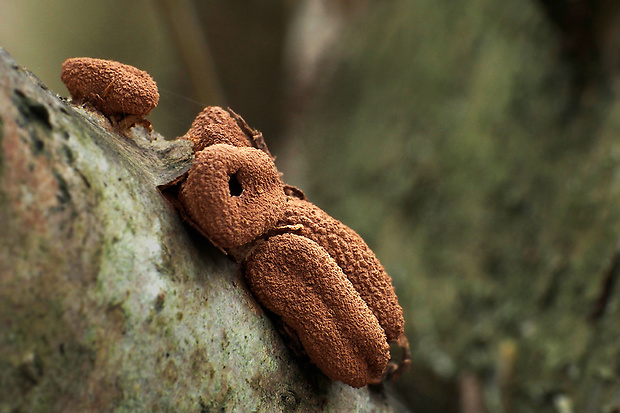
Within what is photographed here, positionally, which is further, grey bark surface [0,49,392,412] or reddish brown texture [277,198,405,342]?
reddish brown texture [277,198,405,342]

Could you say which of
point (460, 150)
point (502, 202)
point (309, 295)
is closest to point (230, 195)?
point (309, 295)

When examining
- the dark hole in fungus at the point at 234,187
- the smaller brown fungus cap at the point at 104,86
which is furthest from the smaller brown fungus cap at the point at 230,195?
the smaller brown fungus cap at the point at 104,86

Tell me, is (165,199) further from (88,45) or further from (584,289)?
(584,289)

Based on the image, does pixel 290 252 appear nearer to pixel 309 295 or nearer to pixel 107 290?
pixel 309 295

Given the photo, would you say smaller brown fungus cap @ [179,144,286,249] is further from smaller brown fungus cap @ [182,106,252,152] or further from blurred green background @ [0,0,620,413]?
blurred green background @ [0,0,620,413]

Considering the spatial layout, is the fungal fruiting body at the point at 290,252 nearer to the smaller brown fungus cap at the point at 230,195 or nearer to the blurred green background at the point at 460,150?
the smaller brown fungus cap at the point at 230,195

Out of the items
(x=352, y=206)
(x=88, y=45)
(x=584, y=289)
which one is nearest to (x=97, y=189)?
(x=88, y=45)

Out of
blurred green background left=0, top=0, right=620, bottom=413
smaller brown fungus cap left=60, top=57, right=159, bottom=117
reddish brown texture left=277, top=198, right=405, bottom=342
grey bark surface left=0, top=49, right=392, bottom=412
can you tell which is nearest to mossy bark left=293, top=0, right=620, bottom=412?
blurred green background left=0, top=0, right=620, bottom=413
